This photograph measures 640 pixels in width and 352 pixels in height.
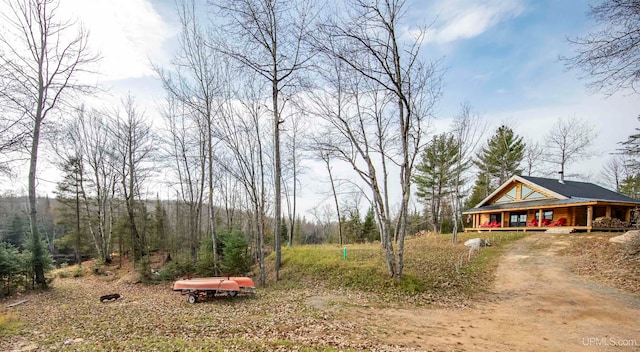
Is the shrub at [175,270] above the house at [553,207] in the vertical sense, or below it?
below

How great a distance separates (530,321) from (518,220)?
20108 millimetres

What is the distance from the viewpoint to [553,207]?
20.4 m

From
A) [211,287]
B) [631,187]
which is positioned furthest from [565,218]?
[211,287]

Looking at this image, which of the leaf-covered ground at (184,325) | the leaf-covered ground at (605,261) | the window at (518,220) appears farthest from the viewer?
the window at (518,220)

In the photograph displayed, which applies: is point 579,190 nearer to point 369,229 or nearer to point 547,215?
point 547,215

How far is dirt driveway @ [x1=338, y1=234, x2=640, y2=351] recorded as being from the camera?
540cm

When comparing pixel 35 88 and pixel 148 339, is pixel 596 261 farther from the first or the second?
pixel 35 88

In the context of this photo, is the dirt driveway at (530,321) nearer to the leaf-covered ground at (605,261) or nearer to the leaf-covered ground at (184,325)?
the leaf-covered ground at (605,261)

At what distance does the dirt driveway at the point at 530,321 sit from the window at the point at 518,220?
14.3 meters

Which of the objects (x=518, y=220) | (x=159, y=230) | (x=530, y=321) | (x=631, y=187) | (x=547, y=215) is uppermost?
(x=631, y=187)

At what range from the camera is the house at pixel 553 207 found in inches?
727

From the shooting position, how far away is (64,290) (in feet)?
40.2

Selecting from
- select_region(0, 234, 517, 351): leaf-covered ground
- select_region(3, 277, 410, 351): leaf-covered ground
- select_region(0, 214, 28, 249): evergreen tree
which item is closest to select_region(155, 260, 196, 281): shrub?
select_region(0, 234, 517, 351): leaf-covered ground

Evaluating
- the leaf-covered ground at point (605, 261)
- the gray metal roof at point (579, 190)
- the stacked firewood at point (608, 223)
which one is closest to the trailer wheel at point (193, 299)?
the leaf-covered ground at point (605, 261)
